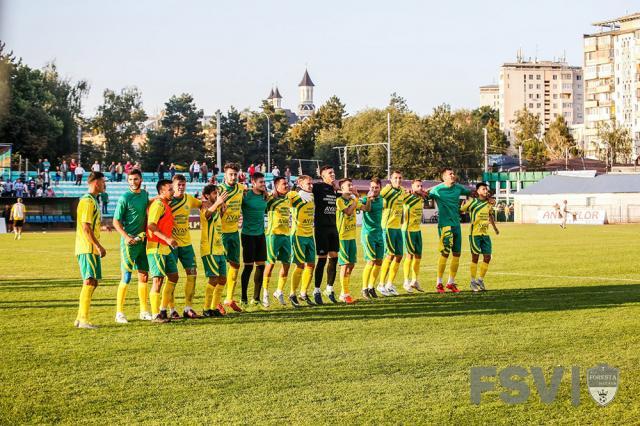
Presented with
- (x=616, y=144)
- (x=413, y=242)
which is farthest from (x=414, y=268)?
(x=616, y=144)

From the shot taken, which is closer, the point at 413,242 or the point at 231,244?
the point at 231,244

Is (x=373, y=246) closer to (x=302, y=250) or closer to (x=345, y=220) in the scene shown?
(x=345, y=220)

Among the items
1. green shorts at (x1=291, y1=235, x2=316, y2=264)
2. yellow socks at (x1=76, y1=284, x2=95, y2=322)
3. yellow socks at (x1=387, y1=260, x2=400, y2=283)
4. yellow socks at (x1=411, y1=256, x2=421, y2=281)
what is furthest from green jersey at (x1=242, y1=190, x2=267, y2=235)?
yellow socks at (x1=411, y1=256, x2=421, y2=281)

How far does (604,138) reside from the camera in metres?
125

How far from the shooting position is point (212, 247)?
1397 centimetres

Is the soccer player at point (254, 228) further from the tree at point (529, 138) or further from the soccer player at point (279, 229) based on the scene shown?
the tree at point (529, 138)

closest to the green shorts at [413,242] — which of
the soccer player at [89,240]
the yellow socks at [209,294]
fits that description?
the yellow socks at [209,294]

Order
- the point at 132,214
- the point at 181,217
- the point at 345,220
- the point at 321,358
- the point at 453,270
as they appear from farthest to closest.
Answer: the point at 453,270, the point at 345,220, the point at 181,217, the point at 132,214, the point at 321,358

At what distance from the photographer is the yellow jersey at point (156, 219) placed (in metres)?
13.0

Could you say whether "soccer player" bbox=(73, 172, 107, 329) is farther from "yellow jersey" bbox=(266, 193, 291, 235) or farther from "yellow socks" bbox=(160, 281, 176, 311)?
"yellow jersey" bbox=(266, 193, 291, 235)

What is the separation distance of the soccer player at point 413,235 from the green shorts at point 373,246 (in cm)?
111

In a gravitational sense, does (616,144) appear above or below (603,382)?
above

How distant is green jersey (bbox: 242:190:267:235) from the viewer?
15023 millimetres

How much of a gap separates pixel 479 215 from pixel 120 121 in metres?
88.0
